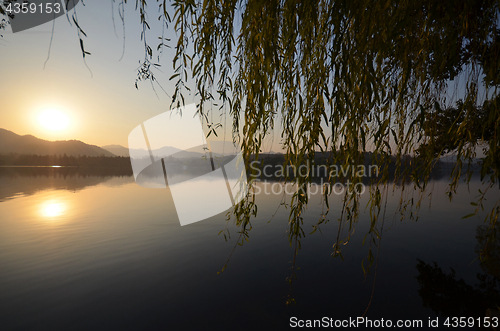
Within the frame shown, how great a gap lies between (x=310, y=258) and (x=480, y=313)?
276 cm

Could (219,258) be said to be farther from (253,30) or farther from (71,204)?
(71,204)

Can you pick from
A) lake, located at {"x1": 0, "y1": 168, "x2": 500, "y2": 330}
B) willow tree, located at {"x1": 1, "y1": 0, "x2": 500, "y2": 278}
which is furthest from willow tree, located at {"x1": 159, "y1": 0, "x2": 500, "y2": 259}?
lake, located at {"x1": 0, "y1": 168, "x2": 500, "y2": 330}

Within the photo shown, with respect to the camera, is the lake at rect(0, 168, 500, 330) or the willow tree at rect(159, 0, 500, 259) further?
the lake at rect(0, 168, 500, 330)

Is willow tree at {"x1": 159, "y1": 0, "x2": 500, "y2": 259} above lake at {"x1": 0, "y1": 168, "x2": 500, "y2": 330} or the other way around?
above

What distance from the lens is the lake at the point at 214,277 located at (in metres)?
3.57

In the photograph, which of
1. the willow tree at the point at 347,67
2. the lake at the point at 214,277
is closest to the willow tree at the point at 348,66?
the willow tree at the point at 347,67

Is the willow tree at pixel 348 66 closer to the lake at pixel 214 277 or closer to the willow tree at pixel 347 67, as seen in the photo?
the willow tree at pixel 347 67

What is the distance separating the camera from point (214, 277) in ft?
15.4

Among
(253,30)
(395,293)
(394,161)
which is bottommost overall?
(395,293)

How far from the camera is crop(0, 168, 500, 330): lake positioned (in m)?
3.57

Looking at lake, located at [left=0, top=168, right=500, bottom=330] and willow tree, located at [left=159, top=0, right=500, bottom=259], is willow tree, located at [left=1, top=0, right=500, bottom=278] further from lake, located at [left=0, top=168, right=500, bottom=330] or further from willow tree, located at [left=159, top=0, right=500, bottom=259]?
lake, located at [left=0, top=168, right=500, bottom=330]

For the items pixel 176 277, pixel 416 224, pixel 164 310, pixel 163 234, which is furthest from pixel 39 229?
pixel 416 224

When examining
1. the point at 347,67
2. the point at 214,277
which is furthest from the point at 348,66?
the point at 214,277

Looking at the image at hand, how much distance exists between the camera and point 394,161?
1.57 meters
